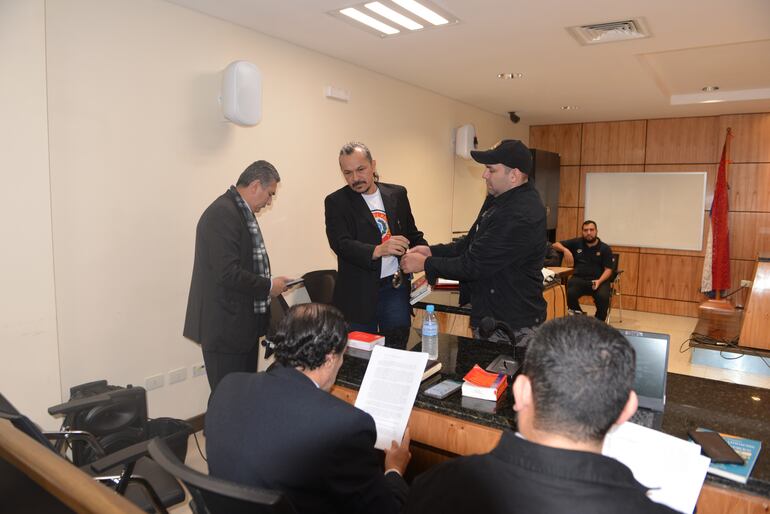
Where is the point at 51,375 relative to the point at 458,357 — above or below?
below

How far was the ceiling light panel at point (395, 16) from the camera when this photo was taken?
10.1 feet

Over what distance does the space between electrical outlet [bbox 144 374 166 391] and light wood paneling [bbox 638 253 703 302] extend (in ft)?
21.9

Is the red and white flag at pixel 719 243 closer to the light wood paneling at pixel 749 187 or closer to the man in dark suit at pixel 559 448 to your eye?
the light wood paneling at pixel 749 187

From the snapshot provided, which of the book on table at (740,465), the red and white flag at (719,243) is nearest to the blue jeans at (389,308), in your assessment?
the book on table at (740,465)

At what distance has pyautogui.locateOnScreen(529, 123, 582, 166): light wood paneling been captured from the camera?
25.8 ft

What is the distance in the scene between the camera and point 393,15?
3.28m

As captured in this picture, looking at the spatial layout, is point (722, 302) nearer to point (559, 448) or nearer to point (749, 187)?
point (749, 187)

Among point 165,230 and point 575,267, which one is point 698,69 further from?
point 165,230

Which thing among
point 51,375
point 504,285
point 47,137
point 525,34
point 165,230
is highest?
point 525,34

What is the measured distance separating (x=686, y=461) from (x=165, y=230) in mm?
2823

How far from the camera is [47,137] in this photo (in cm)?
249

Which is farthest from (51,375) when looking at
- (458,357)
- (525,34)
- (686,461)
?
(525,34)

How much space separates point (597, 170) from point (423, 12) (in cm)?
545

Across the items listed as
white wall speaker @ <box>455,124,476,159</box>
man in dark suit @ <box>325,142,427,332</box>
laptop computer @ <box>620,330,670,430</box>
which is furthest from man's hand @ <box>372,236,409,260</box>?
white wall speaker @ <box>455,124,476,159</box>
